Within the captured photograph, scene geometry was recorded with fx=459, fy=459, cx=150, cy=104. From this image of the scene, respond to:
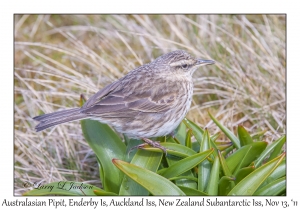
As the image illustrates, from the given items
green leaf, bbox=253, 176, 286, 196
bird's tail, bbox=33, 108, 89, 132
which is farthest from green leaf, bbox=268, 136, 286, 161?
bird's tail, bbox=33, 108, 89, 132

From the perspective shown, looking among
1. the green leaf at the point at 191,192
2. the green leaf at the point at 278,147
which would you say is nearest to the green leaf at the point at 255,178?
the green leaf at the point at 191,192

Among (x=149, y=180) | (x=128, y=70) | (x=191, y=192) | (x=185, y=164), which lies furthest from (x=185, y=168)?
(x=128, y=70)

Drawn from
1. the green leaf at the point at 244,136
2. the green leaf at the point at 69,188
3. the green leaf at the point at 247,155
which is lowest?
the green leaf at the point at 69,188

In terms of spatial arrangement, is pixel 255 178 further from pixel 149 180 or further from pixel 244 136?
pixel 149 180

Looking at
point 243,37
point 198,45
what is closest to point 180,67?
point 198,45

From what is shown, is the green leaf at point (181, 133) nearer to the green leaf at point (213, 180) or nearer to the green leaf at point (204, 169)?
the green leaf at point (204, 169)

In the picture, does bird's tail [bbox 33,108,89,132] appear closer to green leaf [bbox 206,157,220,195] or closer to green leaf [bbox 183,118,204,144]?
green leaf [bbox 183,118,204,144]
